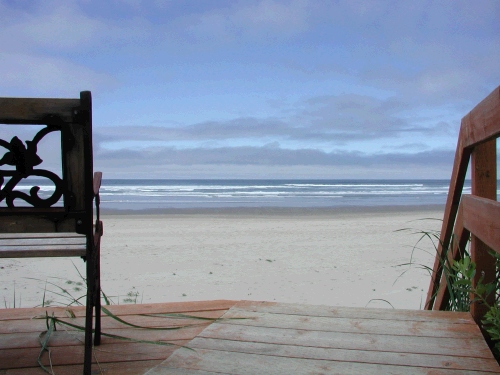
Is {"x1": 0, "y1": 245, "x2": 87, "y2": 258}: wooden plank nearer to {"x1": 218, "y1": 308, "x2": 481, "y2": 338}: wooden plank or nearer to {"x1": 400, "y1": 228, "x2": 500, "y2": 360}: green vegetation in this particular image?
{"x1": 218, "y1": 308, "x2": 481, "y2": 338}: wooden plank

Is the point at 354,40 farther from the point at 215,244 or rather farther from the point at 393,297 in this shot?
the point at 393,297

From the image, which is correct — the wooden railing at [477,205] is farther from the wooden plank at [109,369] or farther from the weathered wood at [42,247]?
the weathered wood at [42,247]

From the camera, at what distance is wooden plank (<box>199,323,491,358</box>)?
6.36ft

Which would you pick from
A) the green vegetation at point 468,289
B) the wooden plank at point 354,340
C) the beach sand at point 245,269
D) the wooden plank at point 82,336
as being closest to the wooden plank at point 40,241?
the wooden plank at point 82,336

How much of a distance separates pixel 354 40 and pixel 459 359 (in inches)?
426

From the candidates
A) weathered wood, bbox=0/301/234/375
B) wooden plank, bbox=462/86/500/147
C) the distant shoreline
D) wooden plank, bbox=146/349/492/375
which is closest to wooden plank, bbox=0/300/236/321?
weathered wood, bbox=0/301/234/375

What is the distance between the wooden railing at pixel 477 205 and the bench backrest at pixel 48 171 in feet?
4.70

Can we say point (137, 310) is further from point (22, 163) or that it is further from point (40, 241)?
point (22, 163)

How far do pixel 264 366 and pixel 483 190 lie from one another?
1316mm

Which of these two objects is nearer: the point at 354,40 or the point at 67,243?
the point at 67,243

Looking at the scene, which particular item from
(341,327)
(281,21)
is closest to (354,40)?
(281,21)

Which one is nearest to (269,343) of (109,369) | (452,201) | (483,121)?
(109,369)

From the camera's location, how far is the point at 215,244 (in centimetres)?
836

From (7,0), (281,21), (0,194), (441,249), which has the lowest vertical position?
(441,249)
